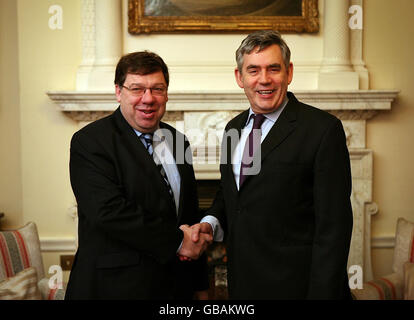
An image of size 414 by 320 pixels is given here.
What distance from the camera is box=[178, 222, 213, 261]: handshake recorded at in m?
1.97

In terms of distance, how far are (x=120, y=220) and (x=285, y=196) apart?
0.62m

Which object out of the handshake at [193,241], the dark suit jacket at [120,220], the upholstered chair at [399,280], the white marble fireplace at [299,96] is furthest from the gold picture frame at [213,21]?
the handshake at [193,241]

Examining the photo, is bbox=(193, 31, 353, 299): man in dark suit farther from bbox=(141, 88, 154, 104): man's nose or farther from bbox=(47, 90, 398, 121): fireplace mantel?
bbox=(47, 90, 398, 121): fireplace mantel

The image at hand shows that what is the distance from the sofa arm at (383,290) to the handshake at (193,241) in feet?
4.57

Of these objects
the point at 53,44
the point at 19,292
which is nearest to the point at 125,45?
the point at 53,44

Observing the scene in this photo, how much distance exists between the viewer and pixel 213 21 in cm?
391

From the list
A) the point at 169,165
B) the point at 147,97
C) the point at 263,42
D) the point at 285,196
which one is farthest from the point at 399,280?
the point at 147,97

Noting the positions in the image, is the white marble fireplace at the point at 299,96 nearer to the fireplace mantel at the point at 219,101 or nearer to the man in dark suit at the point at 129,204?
the fireplace mantel at the point at 219,101

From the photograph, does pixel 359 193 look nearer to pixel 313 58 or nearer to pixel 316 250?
pixel 313 58

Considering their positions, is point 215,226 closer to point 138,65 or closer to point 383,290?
point 138,65

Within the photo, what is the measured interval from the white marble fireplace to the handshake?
1914mm

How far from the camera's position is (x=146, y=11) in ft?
12.8

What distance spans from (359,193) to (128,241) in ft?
8.68
